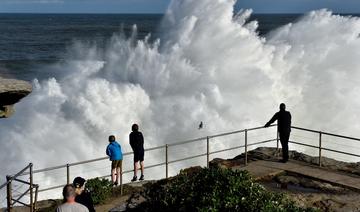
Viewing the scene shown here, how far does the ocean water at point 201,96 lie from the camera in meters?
21.2

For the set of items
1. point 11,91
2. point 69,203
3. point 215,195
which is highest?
point 11,91

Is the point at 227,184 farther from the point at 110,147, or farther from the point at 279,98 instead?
the point at 279,98

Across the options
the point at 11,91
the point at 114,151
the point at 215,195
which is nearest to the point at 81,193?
the point at 11,91

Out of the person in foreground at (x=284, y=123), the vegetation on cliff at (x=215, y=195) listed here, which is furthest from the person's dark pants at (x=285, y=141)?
the vegetation on cliff at (x=215, y=195)

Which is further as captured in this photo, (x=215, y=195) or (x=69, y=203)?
(x=215, y=195)

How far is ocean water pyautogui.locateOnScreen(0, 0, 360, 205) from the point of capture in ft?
69.4

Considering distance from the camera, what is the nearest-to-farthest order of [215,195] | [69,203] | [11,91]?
[69,203]
[11,91]
[215,195]

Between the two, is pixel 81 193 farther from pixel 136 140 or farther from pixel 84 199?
pixel 136 140

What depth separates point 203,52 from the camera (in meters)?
31.8

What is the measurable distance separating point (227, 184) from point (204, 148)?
43.6 feet

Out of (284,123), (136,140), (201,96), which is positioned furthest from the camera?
(201,96)

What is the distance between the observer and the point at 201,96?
2619 cm

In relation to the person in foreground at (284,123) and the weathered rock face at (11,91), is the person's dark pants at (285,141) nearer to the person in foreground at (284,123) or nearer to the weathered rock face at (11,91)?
the person in foreground at (284,123)

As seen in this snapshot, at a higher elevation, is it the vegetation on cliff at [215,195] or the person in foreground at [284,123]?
the person in foreground at [284,123]
